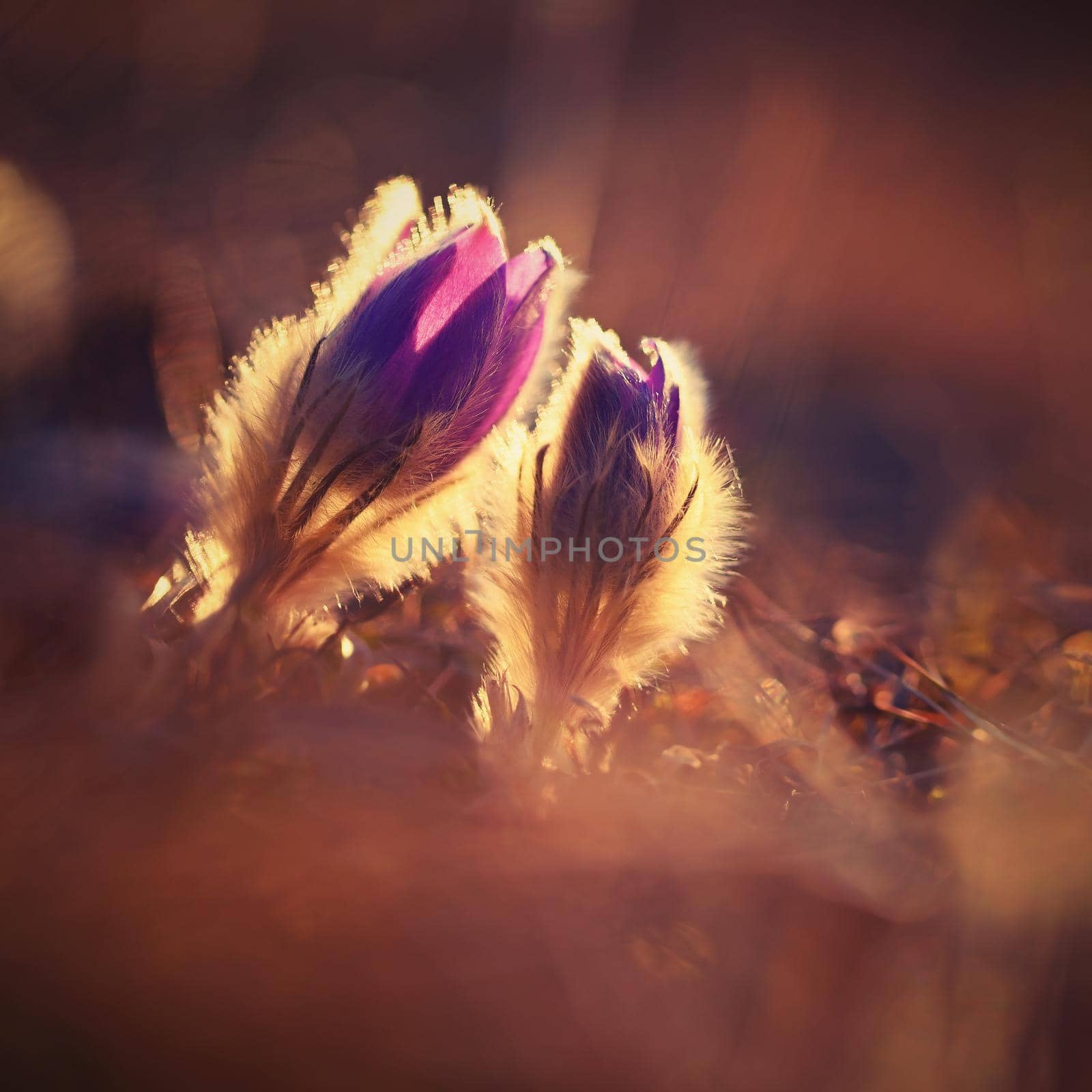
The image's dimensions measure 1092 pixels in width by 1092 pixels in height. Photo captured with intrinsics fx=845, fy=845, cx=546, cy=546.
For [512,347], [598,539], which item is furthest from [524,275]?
[598,539]

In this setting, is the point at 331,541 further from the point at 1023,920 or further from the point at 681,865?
the point at 1023,920

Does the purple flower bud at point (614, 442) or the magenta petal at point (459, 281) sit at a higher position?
the magenta petal at point (459, 281)

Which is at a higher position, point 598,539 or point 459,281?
point 459,281

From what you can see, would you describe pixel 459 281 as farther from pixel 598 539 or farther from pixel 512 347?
pixel 598 539

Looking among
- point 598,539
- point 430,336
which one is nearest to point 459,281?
point 430,336

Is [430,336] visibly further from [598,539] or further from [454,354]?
[598,539]
